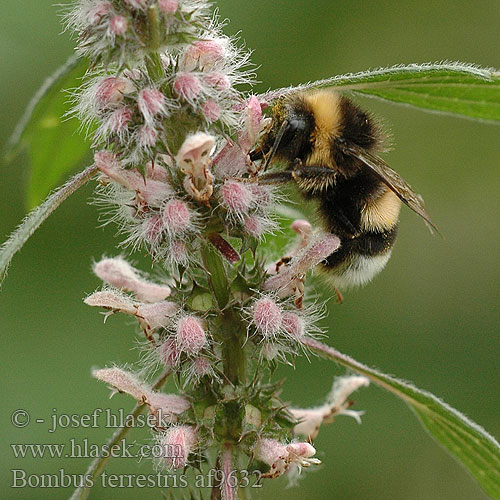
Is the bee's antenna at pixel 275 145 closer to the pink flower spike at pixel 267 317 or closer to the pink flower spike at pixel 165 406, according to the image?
the pink flower spike at pixel 267 317

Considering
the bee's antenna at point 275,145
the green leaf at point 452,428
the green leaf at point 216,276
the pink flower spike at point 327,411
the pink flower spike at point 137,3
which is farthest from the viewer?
the pink flower spike at point 327,411

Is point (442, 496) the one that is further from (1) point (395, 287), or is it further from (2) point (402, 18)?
(2) point (402, 18)

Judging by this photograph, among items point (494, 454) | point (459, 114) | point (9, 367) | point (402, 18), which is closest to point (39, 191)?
point (459, 114)

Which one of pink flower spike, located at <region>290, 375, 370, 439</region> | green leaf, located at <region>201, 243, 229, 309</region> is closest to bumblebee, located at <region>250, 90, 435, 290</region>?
green leaf, located at <region>201, 243, 229, 309</region>

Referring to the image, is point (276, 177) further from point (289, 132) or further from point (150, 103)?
point (150, 103)

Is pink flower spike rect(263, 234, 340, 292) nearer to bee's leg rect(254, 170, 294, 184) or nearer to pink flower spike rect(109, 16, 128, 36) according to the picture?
bee's leg rect(254, 170, 294, 184)

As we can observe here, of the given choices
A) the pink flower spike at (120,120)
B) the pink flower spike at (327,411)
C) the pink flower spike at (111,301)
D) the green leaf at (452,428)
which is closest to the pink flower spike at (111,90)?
the pink flower spike at (120,120)
